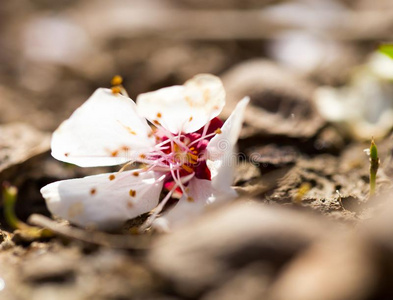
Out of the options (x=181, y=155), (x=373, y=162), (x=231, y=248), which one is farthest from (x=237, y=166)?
(x=231, y=248)

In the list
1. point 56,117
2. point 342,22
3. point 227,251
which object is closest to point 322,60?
point 342,22

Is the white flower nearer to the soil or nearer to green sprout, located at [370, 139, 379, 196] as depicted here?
the soil

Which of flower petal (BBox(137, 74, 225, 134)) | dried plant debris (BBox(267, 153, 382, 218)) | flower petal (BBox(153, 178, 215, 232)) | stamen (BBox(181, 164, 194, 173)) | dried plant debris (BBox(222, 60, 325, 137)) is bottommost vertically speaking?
dried plant debris (BBox(267, 153, 382, 218))

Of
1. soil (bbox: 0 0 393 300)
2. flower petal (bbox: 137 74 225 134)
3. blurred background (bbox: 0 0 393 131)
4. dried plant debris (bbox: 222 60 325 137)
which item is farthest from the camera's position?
blurred background (bbox: 0 0 393 131)

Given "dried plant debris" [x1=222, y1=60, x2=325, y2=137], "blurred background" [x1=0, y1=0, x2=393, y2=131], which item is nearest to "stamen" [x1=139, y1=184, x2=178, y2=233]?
"dried plant debris" [x1=222, y1=60, x2=325, y2=137]

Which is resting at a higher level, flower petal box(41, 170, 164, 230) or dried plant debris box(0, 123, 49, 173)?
dried plant debris box(0, 123, 49, 173)

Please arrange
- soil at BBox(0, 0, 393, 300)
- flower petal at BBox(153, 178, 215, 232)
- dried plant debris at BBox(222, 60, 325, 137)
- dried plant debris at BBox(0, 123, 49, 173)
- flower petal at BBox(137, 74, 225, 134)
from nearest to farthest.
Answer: soil at BBox(0, 0, 393, 300)
flower petal at BBox(153, 178, 215, 232)
flower petal at BBox(137, 74, 225, 134)
dried plant debris at BBox(0, 123, 49, 173)
dried plant debris at BBox(222, 60, 325, 137)

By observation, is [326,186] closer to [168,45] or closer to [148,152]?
[148,152]
